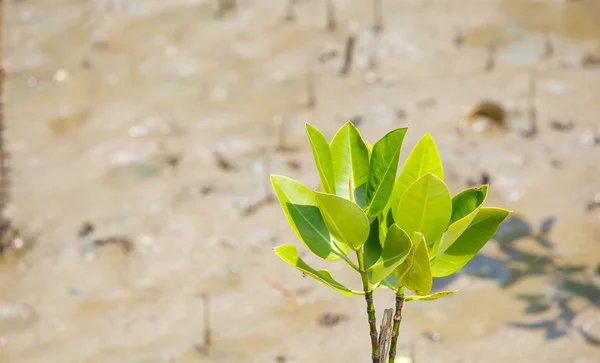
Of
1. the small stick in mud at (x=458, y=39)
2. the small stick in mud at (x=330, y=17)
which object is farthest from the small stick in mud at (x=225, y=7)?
the small stick in mud at (x=458, y=39)

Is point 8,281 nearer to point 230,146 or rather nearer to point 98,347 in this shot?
point 98,347

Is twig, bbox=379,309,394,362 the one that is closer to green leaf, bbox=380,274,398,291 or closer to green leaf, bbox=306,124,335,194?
green leaf, bbox=380,274,398,291

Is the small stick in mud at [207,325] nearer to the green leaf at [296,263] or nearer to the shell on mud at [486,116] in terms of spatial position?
the green leaf at [296,263]

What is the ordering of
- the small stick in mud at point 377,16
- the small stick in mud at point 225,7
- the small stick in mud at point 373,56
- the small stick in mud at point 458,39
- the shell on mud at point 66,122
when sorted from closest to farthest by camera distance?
1. the shell on mud at point 66,122
2. the small stick in mud at point 373,56
3. the small stick in mud at point 458,39
4. the small stick in mud at point 377,16
5. the small stick in mud at point 225,7

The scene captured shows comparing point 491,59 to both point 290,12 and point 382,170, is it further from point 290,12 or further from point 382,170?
point 382,170

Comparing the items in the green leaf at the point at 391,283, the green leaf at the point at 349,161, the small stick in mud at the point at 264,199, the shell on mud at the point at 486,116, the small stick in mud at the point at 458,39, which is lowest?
the small stick in mud at the point at 264,199

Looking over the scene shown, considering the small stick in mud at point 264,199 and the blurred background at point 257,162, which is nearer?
the blurred background at point 257,162

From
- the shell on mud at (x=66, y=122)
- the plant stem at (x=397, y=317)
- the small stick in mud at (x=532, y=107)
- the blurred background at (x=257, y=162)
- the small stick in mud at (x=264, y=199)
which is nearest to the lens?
the plant stem at (x=397, y=317)

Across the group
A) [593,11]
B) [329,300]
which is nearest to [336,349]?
[329,300]
